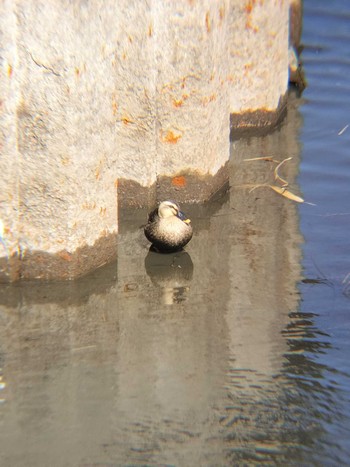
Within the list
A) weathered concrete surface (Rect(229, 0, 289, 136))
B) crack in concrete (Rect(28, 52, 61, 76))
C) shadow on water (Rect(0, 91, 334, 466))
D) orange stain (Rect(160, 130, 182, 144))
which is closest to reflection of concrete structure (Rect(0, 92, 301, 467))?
shadow on water (Rect(0, 91, 334, 466))

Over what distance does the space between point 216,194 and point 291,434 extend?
3.17m

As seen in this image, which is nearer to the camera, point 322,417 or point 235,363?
point 322,417

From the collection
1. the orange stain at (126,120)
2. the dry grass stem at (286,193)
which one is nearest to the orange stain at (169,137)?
the orange stain at (126,120)

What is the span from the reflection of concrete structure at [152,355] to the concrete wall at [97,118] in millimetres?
291

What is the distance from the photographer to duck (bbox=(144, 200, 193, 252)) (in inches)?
235

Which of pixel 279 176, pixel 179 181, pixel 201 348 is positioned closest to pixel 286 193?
pixel 279 176

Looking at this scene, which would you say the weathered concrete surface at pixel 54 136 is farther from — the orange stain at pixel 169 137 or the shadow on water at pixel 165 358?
the orange stain at pixel 169 137

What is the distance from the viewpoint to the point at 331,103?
9094 millimetres

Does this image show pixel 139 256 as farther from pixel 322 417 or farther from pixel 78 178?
pixel 322 417

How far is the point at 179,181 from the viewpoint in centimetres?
677

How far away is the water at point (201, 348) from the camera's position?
405 cm

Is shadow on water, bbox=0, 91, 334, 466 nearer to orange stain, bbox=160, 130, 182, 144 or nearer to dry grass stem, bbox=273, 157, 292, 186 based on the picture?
orange stain, bbox=160, 130, 182, 144

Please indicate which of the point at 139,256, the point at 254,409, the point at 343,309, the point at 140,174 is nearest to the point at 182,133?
the point at 140,174

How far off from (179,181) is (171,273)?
3.55 feet
